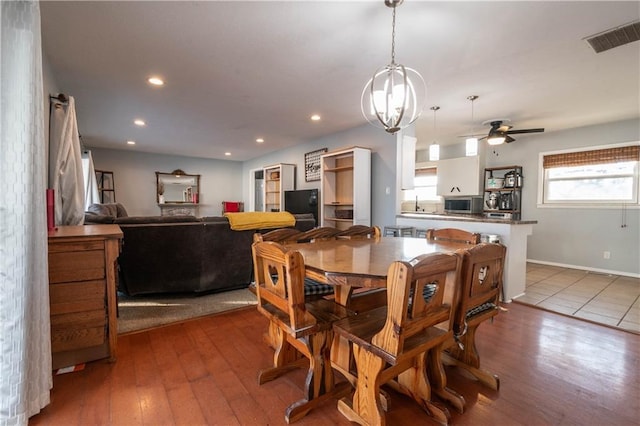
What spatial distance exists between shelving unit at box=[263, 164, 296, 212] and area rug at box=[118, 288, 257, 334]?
3.29 meters

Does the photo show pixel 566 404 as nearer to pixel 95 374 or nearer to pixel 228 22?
pixel 95 374

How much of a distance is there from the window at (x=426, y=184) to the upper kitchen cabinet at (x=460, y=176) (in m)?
0.23

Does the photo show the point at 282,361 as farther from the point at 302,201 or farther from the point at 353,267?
the point at 302,201

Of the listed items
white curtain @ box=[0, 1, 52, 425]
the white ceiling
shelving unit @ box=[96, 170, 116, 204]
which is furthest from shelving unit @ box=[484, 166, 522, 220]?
shelving unit @ box=[96, 170, 116, 204]

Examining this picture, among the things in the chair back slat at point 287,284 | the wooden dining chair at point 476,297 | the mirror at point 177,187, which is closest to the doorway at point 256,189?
the mirror at point 177,187

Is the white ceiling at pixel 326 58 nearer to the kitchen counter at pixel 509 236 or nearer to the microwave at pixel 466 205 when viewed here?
the kitchen counter at pixel 509 236

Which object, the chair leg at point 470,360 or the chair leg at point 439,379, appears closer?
the chair leg at point 439,379

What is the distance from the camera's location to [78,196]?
271cm

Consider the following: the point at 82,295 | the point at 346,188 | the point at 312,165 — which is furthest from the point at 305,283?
the point at 312,165

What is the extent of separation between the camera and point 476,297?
135 cm

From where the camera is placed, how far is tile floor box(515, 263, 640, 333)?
2.75 m

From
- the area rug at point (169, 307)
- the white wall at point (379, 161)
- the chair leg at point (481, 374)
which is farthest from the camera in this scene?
the white wall at point (379, 161)

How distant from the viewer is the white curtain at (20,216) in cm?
126

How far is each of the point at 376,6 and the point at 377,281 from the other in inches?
70.0
